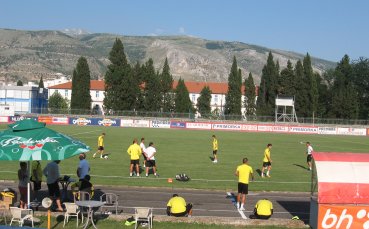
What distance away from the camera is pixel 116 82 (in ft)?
325

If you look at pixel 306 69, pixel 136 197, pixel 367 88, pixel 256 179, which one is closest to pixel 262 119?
pixel 306 69

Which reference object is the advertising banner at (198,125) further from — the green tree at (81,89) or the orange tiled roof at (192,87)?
the orange tiled roof at (192,87)

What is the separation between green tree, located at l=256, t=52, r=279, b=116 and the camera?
107 metres

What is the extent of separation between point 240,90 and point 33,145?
315 feet

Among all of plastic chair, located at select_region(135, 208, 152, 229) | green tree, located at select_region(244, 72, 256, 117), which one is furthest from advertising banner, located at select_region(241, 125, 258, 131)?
plastic chair, located at select_region(135, 208, 152, 229)

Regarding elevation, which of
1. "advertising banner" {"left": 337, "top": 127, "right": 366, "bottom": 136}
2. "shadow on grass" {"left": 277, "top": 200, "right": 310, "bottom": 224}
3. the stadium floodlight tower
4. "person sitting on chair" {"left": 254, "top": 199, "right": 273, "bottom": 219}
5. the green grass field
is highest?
the stadium floodlight tower

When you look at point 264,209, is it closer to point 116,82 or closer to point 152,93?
point 116,82

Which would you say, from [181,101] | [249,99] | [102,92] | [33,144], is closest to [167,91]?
[181,101]

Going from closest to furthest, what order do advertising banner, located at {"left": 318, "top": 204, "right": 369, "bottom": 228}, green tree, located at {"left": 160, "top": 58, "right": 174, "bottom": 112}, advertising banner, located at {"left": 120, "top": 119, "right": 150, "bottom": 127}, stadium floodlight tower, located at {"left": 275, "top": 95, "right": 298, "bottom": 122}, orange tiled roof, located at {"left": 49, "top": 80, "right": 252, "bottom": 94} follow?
advertising banner, located at {"left": 318, "top": 204, "right": 369, "bottom": 228} → advertising banner, located at {"left": 120, "top": 119, "right": 150, "bottom": 127} → stadium floodlight tower, located at {"left": 275, "top": 95, "right": 298, "bottom": 122} → green tree, located at {"left": 160, "top": 58, "right": 174, "bottom": 112} → orange tiled roof, located at {"left": 49, "top": 80, "right": 252, "bottom": 94}

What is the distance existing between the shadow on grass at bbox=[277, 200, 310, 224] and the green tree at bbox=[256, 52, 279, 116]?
87171mm

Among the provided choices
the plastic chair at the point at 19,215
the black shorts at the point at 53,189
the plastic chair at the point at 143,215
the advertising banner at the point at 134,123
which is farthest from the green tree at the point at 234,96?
the plastic chair at the point at 19,215

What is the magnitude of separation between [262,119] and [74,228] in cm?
8498

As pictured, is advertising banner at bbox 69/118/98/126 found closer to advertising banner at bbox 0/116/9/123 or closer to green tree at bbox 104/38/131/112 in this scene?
advertising banner at bbox 0/116/9/123

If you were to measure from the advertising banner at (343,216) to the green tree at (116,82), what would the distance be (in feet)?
282
